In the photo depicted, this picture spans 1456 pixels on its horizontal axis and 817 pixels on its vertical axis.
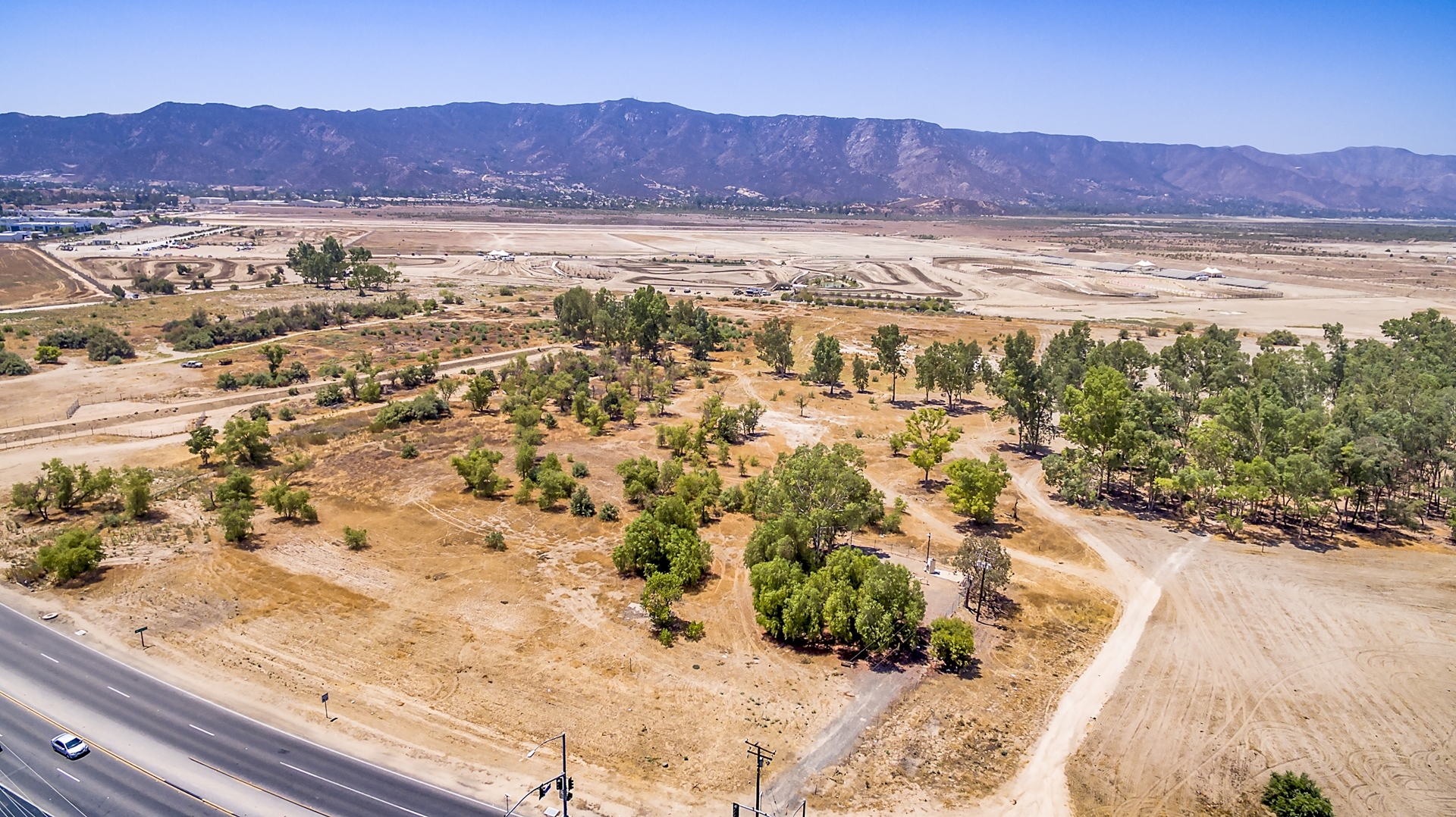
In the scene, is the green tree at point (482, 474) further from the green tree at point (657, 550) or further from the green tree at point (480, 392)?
the green tree at point (480, 392)

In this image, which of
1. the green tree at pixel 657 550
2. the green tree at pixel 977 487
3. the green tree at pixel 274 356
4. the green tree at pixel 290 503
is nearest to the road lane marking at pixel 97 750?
the green tree at pixel 290 503

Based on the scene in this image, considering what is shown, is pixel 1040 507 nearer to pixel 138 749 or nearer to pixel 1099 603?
pixel 1099 603

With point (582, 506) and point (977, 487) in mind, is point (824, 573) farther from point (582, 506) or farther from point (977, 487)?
point (582, 506)

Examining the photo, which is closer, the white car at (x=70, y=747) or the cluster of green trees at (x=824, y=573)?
the white car at (x=70, y=747)

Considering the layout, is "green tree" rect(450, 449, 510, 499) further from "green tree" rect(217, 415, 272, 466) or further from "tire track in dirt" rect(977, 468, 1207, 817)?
"tire track in dirt" rect(977, 468, 1207, 817)

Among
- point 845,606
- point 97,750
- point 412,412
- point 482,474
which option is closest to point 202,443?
point 412,412

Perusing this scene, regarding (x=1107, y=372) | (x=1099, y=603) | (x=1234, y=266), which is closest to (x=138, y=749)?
(x=1099, y=603)

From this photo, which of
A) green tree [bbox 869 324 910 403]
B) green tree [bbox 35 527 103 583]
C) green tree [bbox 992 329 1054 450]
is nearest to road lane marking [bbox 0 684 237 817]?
green tree [bbox 35 527 103 583]
